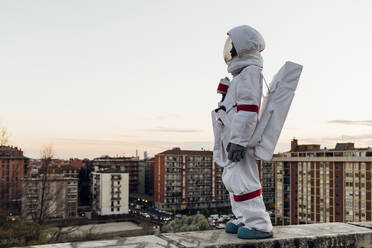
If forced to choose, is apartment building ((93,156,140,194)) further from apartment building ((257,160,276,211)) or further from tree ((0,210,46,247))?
tree ((0,210,46,247))

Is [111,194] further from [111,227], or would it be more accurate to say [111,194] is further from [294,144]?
[294,144]

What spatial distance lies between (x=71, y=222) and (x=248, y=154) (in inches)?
1304

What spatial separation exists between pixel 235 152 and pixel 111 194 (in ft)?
124

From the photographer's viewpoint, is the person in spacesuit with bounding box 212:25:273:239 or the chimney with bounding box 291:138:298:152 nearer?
the person in spacesuit with bounding box 212:25:273:239

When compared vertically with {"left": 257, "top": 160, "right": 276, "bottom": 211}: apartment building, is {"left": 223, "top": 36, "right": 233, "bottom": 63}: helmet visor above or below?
above

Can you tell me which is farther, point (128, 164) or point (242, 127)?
point (128, 164)

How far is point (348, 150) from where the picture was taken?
27.8 metres

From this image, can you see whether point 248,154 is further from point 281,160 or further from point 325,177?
point 281,160

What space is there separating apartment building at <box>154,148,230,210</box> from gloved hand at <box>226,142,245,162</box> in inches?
1570

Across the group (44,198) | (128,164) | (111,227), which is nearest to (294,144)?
(111,227)

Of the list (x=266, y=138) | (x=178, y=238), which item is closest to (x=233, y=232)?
(x=178, y=238)

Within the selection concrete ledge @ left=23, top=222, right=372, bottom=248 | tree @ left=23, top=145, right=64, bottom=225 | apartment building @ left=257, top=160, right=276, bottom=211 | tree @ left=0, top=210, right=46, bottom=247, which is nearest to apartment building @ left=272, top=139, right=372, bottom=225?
apartment building @ left=257, top=160, right=276, bottom=211

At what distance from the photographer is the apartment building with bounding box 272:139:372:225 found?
26.3m

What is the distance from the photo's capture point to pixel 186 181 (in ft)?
145
